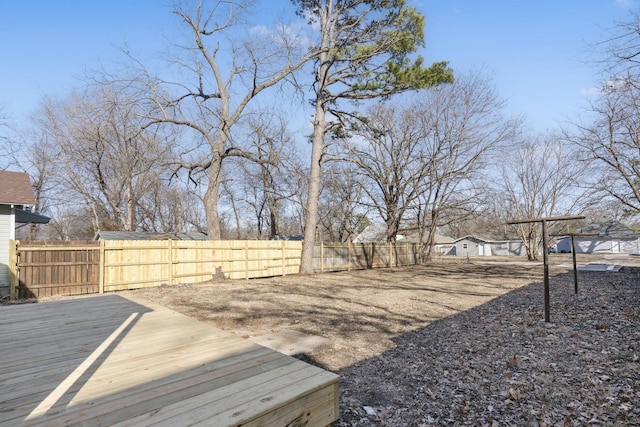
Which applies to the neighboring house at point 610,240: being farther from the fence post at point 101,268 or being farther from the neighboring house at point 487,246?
the fence post at point 101,268

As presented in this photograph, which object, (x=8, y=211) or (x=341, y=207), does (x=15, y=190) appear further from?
(x=341, y=207)

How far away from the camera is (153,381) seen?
6.97ft

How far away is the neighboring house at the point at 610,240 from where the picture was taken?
3909 centimetres

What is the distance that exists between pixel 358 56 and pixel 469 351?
12.0 meters

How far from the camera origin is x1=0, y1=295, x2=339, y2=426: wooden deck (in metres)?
1.71

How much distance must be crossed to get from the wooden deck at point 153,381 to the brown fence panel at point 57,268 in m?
6.50

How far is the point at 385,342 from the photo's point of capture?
15.0 ft

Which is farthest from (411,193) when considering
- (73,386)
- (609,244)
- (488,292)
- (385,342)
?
(609,244)

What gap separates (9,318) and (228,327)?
2680 mm

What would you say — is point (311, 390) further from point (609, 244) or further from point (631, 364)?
point (609, 244)

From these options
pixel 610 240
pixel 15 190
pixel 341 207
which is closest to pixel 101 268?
pixel 15 190

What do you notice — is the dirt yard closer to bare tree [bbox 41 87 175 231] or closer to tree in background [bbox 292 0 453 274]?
tree in background [bbox 292 0 453 274]

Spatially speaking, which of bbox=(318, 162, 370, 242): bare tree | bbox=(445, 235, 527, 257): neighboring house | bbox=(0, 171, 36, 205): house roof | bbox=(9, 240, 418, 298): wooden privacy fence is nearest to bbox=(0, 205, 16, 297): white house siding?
bbox=(0, 171, 36, 205): house roof

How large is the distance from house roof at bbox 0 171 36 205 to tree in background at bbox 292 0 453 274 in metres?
9.30
